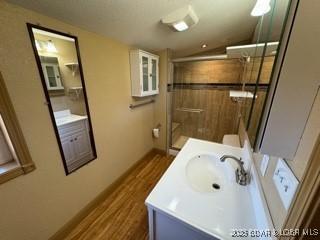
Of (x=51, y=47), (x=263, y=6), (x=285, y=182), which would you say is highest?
(x=263, y=6)

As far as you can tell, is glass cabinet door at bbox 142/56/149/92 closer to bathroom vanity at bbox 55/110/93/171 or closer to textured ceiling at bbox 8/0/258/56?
textured ceiling at bbox 8/0/258/56

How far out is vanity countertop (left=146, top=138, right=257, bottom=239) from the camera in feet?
2.12

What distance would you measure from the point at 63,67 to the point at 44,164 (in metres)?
0.85

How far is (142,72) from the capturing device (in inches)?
76.4

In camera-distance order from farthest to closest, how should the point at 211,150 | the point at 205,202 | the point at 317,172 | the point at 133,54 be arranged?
the point at 133,54, the point at 211,150, the point at 205,202, the point at 317,172

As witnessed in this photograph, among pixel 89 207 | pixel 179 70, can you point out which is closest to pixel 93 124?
pixel 89 207

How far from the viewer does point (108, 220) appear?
1.50 meters

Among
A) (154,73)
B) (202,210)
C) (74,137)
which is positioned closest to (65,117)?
(74,137)

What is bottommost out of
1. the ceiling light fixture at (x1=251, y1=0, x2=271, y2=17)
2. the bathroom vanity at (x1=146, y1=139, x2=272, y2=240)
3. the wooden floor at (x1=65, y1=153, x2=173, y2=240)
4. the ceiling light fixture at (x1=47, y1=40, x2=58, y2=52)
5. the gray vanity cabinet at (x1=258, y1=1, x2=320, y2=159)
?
the wooden floor at (x1=65, y1=153, x2=173, y2=240)

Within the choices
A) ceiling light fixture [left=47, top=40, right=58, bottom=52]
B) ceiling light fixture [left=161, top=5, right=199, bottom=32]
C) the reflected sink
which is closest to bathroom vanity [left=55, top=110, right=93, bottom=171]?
ceiling light fixture [left=47, top=40, right=58, bottom=52]

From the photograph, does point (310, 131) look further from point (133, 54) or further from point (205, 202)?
point (133, 54)

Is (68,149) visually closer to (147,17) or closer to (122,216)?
(122,216)

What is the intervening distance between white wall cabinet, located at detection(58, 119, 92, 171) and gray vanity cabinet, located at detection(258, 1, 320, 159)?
148 cm

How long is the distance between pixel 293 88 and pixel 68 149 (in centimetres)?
163
